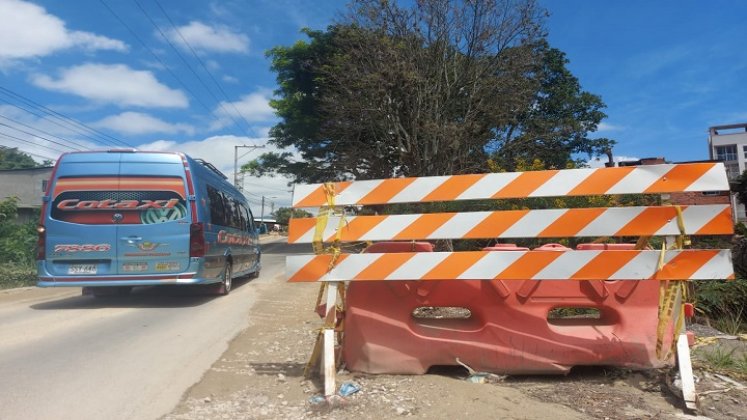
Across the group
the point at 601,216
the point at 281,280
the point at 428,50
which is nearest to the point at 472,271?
the point at 601,216

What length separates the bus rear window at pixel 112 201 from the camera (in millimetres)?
9320

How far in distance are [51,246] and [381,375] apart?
7324 millimetres

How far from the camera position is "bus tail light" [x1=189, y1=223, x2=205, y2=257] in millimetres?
9500

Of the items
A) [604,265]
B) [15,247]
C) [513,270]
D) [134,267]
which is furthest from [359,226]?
[15,247]

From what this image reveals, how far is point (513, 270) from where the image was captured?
429 centimetres

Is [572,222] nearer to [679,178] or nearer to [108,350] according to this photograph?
[679,178]

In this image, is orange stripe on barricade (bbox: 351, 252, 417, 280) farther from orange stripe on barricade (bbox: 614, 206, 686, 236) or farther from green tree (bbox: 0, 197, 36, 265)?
green tree (bbox: 0, 197, 36, 265)

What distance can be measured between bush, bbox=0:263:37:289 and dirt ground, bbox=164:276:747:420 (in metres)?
11.3

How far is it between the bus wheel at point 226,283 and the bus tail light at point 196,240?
1.85 meters

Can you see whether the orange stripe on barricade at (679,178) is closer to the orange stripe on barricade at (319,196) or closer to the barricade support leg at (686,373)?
the barricade support leg at (686,373)

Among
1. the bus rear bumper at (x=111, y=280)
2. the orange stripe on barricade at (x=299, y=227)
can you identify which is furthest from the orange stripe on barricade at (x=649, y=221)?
the bus rear bumper at (x=111, y=280)

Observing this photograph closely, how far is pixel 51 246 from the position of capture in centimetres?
926

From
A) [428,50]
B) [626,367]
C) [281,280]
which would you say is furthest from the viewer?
[428,50]

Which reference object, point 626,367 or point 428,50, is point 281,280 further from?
point 626,367
